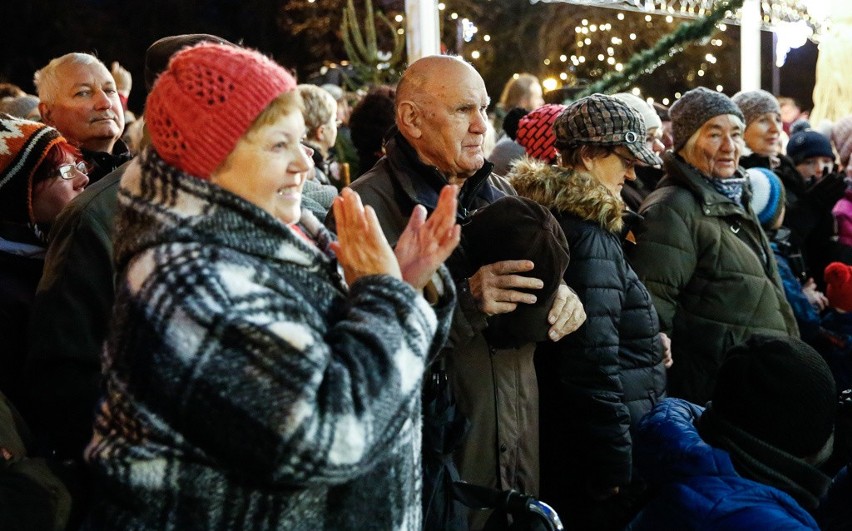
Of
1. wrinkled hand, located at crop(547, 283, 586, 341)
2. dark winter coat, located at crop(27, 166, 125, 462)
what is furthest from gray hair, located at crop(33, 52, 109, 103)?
wrinkled hand, located at crop(547, 283, 586, 341)

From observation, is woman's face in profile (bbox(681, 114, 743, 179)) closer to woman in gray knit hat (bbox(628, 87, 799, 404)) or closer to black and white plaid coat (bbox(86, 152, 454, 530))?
woman in gray knit hat (bbox(628, 87, 799, 404))

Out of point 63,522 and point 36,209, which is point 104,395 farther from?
point 36,209

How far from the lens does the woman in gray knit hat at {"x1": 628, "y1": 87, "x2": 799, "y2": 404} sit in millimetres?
4320

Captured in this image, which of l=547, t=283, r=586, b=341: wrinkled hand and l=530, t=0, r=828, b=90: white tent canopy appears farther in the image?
l=530, t=0, r=828, b=90: white tent canopy

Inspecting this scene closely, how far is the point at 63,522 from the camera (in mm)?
2002

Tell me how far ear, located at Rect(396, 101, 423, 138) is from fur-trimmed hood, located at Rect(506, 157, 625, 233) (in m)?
0.49

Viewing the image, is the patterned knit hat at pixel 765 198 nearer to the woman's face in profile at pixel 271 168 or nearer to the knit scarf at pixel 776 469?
the knit scarf at pixel 776 469

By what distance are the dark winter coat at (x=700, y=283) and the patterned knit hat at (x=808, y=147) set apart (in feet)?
8.34

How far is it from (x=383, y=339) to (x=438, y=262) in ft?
1.12

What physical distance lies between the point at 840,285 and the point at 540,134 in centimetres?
196

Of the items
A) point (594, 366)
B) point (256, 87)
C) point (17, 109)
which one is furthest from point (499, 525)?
point (17, 109)

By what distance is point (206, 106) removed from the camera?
183cm

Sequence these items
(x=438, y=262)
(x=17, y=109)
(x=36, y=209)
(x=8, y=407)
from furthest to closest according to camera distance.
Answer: (x=17, y=109), (x=36, y=209), (x=8, y=407), (x=438, y=262)

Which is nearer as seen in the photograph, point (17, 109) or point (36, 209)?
point (36, 209)
